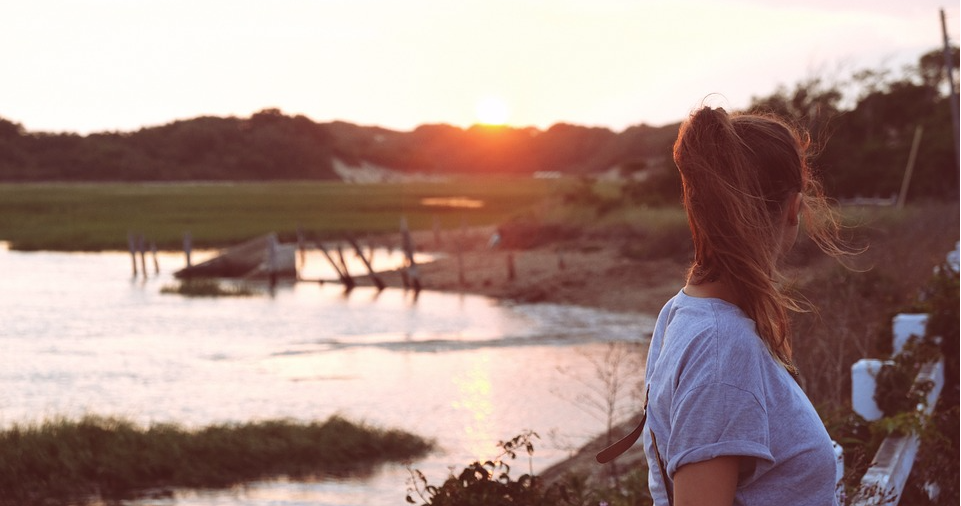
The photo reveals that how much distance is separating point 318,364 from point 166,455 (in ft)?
30.2

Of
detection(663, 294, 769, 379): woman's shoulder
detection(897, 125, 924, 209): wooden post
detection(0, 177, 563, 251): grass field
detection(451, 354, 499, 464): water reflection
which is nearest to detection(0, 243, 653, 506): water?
detection(451, 354, 499, 464): water reflection

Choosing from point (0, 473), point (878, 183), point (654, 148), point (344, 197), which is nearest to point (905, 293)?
point (0, 473)

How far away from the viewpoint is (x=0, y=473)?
439 inches

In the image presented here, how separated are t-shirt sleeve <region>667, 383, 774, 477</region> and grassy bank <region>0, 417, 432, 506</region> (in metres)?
10.4

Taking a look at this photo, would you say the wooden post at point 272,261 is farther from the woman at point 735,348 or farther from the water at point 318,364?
the woman at point 735,348

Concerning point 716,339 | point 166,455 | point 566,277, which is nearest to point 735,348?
point 716,339

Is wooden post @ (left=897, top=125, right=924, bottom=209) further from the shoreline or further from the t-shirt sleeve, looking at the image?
the t-shirt sleeve

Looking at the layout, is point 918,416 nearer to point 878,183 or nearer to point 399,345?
point 399,345

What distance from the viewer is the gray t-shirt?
1796mm

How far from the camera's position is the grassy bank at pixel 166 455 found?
11258 mm

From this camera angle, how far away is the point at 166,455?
39.2ft

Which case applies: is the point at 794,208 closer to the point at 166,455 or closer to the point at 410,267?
the point at 166,455

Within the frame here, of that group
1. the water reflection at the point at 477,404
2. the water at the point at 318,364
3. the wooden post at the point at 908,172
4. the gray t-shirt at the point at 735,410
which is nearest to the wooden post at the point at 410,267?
the water at the point at 318,364

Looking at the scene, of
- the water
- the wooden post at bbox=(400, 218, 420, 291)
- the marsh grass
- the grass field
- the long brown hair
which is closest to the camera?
the long brown hair
